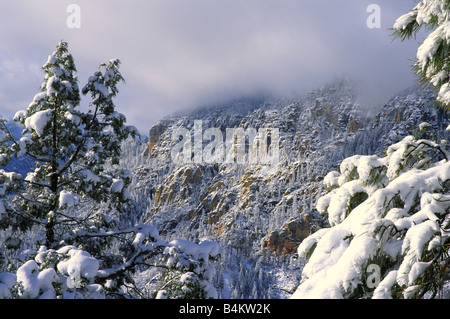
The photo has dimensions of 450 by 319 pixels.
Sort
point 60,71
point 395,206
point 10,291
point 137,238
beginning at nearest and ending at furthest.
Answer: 1. point 395,206
2. point 10,291
3. point 137,238
4. point 60,71

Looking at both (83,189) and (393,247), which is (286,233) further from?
(393,247)

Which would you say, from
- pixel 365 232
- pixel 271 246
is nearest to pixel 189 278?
pixel 365 232

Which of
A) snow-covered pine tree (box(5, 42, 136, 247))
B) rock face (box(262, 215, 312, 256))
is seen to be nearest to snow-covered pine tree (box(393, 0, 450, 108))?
snow-covered pine tree (box(5, 42, 136, 247))

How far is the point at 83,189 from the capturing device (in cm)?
793

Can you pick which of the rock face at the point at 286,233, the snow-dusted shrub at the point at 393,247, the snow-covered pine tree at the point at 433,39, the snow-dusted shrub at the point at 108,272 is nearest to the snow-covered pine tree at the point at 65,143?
the snow-dusted shrub at the point at 108,272

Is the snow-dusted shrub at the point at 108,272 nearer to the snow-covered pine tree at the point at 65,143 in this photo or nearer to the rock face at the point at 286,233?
the snow-covered pine tree at the point at 65,143

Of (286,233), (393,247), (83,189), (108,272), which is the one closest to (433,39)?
(393,247)

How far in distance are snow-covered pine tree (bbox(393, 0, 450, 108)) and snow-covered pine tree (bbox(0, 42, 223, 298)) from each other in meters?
4.96

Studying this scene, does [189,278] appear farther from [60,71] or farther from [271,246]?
[271,246]

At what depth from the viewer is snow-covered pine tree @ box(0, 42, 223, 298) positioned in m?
6.40
